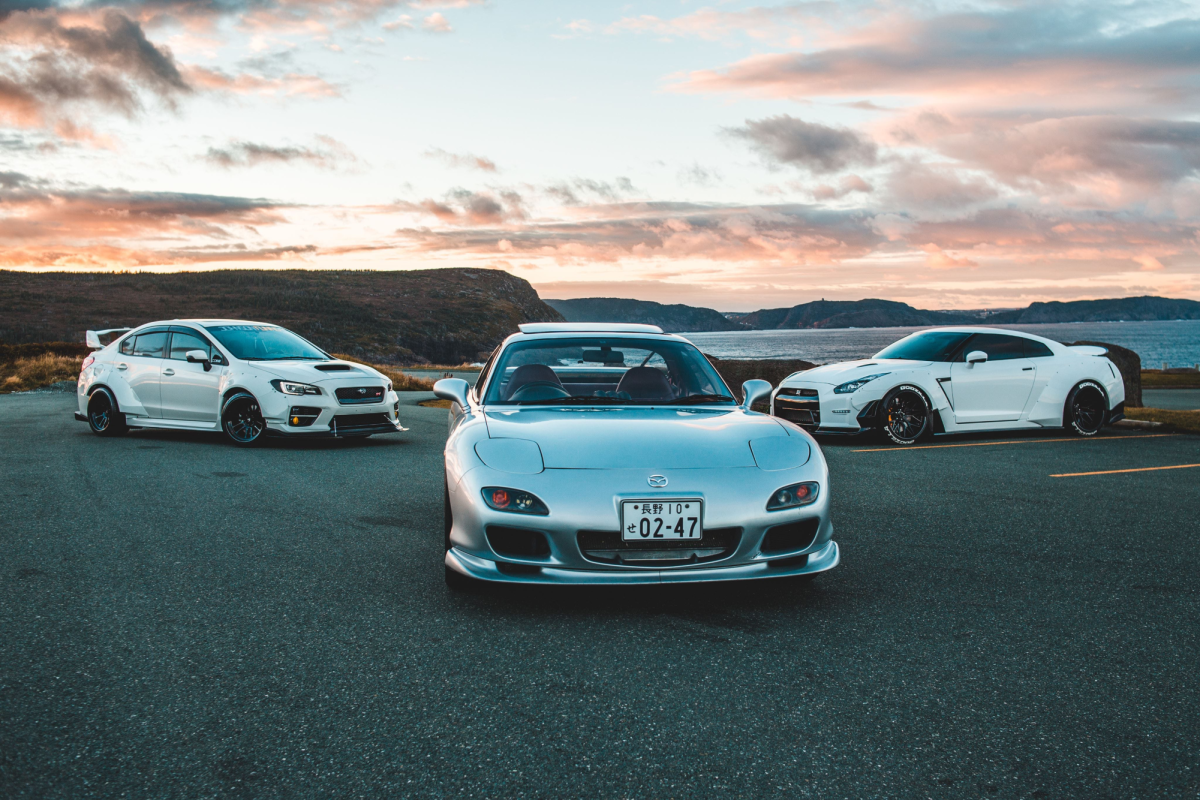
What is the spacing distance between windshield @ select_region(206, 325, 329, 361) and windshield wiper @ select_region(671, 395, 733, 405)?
275 inches

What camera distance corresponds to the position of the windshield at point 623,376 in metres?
5.30

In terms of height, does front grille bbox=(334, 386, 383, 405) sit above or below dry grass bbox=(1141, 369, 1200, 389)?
above

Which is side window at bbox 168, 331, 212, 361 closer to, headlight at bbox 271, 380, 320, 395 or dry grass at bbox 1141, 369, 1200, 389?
headlight at bbox 271, 380, 320, 395

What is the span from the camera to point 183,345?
11086 millimetres

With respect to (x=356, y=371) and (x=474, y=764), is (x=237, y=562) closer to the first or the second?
(x=474, y=764)

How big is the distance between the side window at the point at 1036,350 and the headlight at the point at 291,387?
934 cm

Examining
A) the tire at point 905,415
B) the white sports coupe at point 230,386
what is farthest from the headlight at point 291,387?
the tire at point 905,415

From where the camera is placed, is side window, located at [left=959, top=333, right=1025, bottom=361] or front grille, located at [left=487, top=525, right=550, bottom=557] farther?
side window, located at [left=959, top=333, right=1025, bottom=361]

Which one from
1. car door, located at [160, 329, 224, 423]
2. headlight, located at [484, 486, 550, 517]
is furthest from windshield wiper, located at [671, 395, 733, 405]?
car door, located at [160, 329, 224, 423]

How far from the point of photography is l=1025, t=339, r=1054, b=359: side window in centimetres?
1159

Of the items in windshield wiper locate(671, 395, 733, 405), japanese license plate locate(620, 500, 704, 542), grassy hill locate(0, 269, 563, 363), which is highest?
grassy hill locate(0, 269, 563, 363)

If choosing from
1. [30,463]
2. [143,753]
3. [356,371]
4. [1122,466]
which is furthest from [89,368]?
[1122,466]

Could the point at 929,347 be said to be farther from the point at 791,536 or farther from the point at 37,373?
the point at 37,373

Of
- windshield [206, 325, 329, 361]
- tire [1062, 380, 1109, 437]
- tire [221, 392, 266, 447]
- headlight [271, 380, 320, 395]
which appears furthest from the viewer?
tire [1062, 380, 1109, 437]
